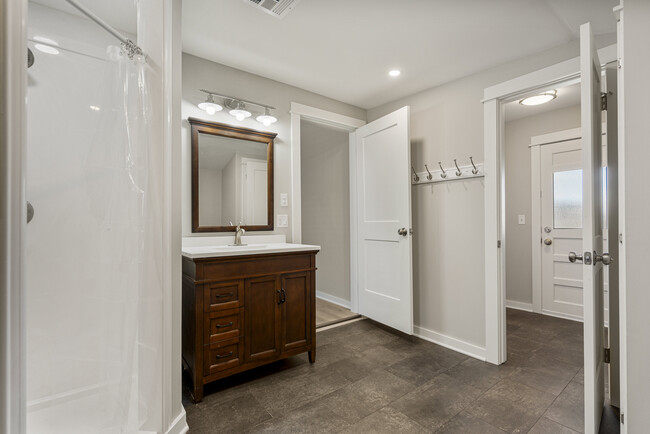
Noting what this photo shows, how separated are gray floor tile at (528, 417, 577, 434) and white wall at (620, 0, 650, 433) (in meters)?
0.45

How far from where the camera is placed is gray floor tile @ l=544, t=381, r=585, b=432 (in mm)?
1610

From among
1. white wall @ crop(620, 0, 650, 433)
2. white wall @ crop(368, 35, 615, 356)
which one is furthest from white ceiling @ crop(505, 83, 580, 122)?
white wall @ crop(620, 0, 650, 433)

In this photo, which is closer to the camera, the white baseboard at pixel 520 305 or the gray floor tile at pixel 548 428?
the gray floor tile at pixel 548 428

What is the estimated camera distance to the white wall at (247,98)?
2250 mm

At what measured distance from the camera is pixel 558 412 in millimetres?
1703

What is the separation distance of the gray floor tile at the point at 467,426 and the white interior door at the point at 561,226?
2.56m

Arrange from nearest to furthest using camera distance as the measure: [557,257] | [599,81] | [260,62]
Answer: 1. [599,81]
2. [260,62]
3. [557,257]

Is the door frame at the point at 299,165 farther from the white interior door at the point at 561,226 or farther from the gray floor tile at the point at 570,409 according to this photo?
the white interior door at the point at 561,226

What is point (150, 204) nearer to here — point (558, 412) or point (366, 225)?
point (366, 225)

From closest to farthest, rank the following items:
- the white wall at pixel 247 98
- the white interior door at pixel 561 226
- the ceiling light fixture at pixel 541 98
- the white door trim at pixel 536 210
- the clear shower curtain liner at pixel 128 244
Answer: the clear shower curtain liner at pixel 128 244 → the white wall at pixel 247 98 → the ceiling light fixture at pixel 541 98 → the white interior door at pixel 561 226 → the white door trim at pixel 536 210

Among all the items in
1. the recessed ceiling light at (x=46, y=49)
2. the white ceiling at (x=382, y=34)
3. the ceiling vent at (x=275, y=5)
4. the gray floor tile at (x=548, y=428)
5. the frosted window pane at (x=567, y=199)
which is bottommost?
the gray floor tile at (x=548, y=428)

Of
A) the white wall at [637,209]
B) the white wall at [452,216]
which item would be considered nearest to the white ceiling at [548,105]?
the white wall at [452,216]

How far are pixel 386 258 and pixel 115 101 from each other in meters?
2.45

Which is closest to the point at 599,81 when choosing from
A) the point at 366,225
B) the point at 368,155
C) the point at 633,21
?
the point at 633,21
